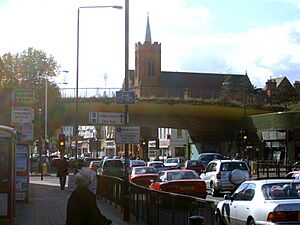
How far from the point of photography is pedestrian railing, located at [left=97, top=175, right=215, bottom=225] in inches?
432

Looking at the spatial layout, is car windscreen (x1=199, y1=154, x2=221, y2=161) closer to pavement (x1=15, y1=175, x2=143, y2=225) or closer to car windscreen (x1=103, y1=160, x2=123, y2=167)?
car windscreen (x1=103, y1=160, x2=123, y2=167)

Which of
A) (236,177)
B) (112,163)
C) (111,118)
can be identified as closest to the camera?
(111,118)

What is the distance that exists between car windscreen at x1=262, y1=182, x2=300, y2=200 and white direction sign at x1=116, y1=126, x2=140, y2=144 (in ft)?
19.2

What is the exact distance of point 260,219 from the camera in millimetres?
13570

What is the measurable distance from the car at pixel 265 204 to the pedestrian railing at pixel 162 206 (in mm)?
1864

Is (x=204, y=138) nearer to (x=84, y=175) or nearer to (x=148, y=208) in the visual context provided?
(x=148, y=208)

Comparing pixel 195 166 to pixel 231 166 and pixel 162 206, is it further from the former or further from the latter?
pixel 162 206

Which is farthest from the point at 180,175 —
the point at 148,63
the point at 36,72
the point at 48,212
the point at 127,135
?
the point at 148,63

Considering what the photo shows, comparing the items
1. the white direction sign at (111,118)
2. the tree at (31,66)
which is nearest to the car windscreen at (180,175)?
the white direction sign at (111,118)

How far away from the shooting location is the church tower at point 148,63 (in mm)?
136250

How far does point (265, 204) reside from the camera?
13.6m

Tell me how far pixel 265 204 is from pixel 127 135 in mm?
6636

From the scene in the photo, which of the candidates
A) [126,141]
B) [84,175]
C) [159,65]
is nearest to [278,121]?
[126,141]

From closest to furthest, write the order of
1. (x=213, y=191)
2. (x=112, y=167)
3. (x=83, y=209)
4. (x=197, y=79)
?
(x=83, y=209), (x=213, y=191), (x=112, y=167), (x=197, y=79)
